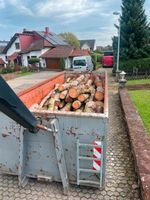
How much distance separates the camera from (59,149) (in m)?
3.54

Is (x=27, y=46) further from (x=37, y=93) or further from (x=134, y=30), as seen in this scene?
(x=37, y=93)

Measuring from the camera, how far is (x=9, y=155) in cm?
394

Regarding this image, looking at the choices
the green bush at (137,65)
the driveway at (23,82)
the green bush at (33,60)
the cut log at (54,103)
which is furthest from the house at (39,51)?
the cut log at (54,103)

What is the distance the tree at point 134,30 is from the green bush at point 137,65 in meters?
0.69

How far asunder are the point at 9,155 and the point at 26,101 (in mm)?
1431

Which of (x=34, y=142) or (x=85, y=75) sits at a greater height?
(x=85, y=75)

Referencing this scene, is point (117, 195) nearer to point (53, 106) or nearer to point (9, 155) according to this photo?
point (9, 155)

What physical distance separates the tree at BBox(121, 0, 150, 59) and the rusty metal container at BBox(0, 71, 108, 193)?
17.4 m

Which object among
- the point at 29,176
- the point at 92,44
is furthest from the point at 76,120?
the point at 92,44

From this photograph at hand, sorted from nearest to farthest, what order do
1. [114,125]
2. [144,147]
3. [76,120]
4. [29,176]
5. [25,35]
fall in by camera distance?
[76,120]
[29,176]
[144,147]
[114,125]
[25,35]

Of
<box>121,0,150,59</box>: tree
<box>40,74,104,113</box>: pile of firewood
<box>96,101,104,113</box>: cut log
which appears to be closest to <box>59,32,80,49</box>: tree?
<box>121,0,150,59</box>: tree

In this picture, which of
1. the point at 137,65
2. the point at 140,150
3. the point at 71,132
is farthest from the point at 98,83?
the point at 137,65

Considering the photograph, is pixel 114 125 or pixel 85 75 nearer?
pixel 114 125

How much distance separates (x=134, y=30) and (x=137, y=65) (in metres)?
3.40
